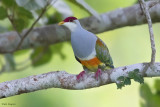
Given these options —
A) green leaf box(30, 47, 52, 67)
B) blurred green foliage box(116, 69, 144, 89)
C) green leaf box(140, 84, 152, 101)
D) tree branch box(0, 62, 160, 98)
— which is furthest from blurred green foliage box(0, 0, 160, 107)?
blurred green foliage box(116, 69, 144, 89)

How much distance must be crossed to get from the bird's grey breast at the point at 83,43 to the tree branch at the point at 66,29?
30.5 inches

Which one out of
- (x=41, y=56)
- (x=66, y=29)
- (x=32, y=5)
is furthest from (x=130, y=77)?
(x=41, y=56)

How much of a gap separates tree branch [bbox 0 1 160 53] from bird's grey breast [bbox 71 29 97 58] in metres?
0.77

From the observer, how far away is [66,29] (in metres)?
4.36

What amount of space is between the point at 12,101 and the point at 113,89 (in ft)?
5.25

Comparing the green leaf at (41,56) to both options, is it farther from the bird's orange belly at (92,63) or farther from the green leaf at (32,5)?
the bird's orange belly at (92,63)

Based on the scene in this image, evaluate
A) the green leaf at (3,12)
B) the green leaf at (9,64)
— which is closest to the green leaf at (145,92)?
the green leaf at (3,12)

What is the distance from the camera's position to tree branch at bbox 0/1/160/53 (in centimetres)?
413

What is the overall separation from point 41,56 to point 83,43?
5.11ft

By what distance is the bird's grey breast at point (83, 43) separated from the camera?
11.2 feet

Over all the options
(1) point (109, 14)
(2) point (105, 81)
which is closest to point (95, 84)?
(2) point (105, 81)

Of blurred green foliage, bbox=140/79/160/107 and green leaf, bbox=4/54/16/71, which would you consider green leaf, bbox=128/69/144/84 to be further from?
green leaf, bbox=4/54/16/71

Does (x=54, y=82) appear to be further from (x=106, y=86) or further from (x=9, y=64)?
(x=106, y=86)

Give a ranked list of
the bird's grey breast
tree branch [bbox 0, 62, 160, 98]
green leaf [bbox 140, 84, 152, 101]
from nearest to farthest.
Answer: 1. tree branch [bbox 0, 62, 160, 98]
2. the bird's grey breast
3. green leaf [bbox 140, 84, 152, 101]
